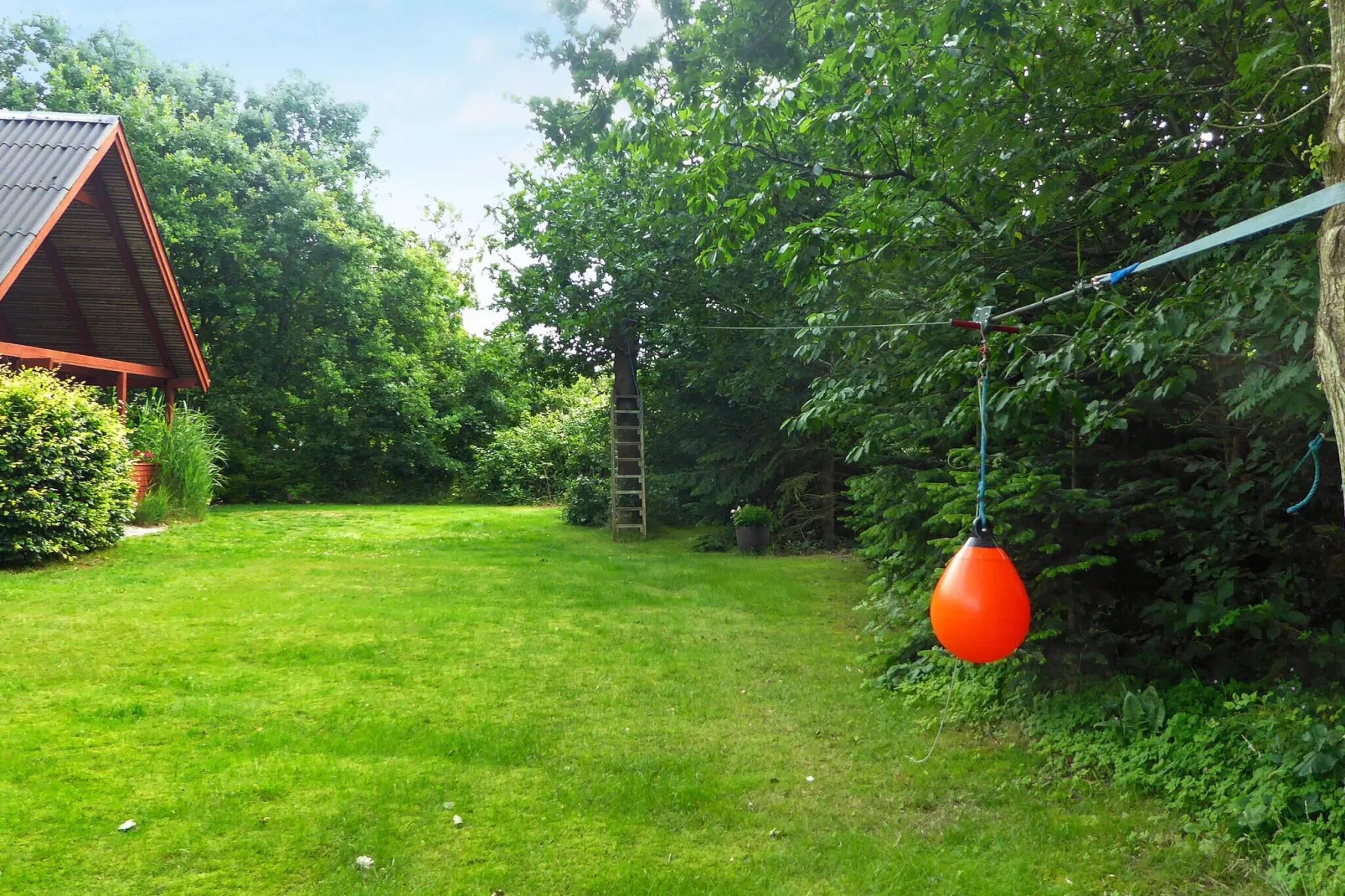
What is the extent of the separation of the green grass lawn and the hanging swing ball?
0.92 m

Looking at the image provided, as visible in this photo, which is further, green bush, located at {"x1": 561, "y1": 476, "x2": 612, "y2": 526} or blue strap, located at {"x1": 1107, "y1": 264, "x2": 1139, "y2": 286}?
green bush, located at {"x1": 561, "y1": 476, "x2": 612, "y2": 526}

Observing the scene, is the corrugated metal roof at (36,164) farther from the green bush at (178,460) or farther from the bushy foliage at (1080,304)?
the bushy foliage at (1080,304)

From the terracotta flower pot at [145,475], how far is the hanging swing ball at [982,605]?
11563 mm

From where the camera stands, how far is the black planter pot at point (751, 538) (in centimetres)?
1218

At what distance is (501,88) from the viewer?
7328mm

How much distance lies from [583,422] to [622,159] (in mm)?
10645

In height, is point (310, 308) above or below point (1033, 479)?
above

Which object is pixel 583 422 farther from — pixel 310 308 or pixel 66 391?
pixel 66 391

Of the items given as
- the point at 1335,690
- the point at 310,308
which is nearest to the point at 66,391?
the point at 1335,690

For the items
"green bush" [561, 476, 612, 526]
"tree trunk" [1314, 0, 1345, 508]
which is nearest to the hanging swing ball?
"tree trunk" [1314, 0, 1345, 508]

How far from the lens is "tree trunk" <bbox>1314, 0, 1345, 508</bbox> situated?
2383mm

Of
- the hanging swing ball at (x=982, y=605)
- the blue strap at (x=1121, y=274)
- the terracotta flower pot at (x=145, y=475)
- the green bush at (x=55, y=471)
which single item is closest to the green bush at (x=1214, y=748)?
the hanging swing ball at (x=982, y=605)

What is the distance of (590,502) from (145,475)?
697cm

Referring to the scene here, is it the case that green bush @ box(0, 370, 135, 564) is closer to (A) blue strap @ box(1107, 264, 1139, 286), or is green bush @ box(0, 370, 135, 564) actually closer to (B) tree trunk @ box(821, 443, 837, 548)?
(B) tree trunk @ box(821, 443, 837, 548)
